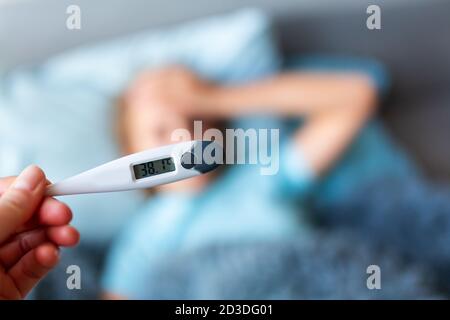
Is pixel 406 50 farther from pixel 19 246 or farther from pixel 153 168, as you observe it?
pixel 19 246

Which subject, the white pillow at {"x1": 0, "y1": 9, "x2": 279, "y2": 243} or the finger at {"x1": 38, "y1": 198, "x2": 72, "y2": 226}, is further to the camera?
the white pillow at {"x1": 0, "y1": 9, "x2": 279, "y2": 243}

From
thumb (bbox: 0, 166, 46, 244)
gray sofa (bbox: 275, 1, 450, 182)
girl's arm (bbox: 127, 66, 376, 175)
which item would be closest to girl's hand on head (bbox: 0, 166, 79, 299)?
thumb (bbox: 0, 166, 46, 244)

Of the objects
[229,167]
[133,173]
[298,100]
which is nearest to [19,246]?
[133,173]

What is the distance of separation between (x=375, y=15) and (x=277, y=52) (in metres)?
0.18

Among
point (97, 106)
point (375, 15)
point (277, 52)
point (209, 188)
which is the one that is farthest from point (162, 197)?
point (375, 15)

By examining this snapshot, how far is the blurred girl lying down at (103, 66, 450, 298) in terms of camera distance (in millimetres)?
891

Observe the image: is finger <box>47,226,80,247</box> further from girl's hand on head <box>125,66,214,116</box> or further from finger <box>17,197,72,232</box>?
girl's hand on head <box>125,66,214,116</box>

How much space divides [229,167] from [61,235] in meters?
0.36

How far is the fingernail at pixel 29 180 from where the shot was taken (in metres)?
0.58

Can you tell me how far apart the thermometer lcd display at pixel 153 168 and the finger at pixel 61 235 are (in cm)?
10

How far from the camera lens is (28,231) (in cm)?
62
